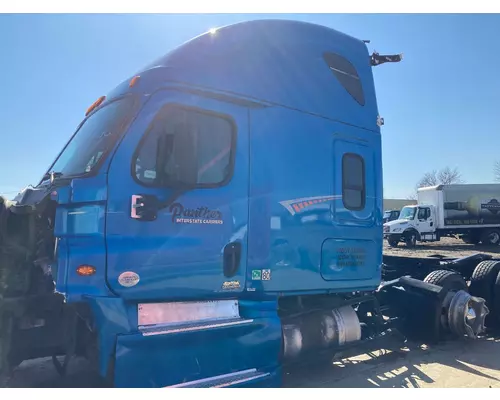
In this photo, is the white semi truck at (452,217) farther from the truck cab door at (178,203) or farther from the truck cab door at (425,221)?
the truck cab door at (178,203)

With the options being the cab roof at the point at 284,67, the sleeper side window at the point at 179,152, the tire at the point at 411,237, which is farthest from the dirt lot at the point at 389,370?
the tire at the point at 411,237

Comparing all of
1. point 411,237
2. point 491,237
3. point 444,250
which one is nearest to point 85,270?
point 444,250

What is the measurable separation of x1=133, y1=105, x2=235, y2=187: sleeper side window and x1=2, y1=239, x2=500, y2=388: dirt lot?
6.10 feet

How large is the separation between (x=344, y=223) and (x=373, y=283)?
0.97 meters

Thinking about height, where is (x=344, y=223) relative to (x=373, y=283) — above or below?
above

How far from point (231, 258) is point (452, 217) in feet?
86.6

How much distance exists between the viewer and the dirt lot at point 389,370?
4.51 m

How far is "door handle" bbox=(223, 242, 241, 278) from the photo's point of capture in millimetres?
4070

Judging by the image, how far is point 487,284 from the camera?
24.7 ft

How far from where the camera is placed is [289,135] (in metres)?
4.61

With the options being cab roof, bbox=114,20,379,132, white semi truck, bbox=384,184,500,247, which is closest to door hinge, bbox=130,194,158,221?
cab roof, bbox=114,20,379,132

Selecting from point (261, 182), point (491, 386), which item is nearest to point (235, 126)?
point (261, 182)

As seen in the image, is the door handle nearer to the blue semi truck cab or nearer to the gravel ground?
the blue semi truck cab

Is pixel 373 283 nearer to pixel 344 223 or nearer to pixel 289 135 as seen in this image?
pixel 344 223
